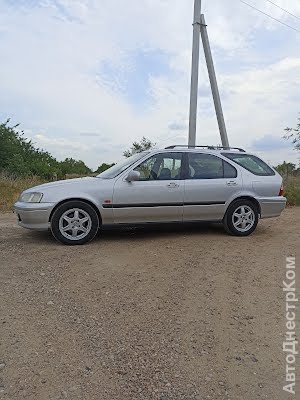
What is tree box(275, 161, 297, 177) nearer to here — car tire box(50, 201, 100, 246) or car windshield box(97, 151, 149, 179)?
car windshield box(97, 151, 149, 179)

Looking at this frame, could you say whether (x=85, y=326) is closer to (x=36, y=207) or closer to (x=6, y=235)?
(x=36, y=207)

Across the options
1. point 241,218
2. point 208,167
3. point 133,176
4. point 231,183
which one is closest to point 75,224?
point 133,176

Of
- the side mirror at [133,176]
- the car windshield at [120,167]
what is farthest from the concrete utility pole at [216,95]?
the side mirror at [133,176]

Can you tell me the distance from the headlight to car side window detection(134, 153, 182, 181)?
157cm

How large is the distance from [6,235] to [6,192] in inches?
227

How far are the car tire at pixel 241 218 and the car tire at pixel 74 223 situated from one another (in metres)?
2.27

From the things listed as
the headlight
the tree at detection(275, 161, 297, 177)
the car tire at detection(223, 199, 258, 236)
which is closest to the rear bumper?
the car tire at detection(223, 199, 258, 236)

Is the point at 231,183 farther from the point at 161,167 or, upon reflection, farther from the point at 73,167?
the point at 73,167

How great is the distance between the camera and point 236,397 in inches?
100

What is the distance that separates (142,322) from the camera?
3543 mm

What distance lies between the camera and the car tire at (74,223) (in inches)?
246

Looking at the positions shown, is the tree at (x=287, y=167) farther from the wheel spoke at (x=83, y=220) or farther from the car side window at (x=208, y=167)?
the wheel spoke at (x=83, y=220)

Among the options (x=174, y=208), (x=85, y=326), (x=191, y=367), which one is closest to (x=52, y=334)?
(x=85, y=326)

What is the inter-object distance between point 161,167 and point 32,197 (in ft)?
6.91
